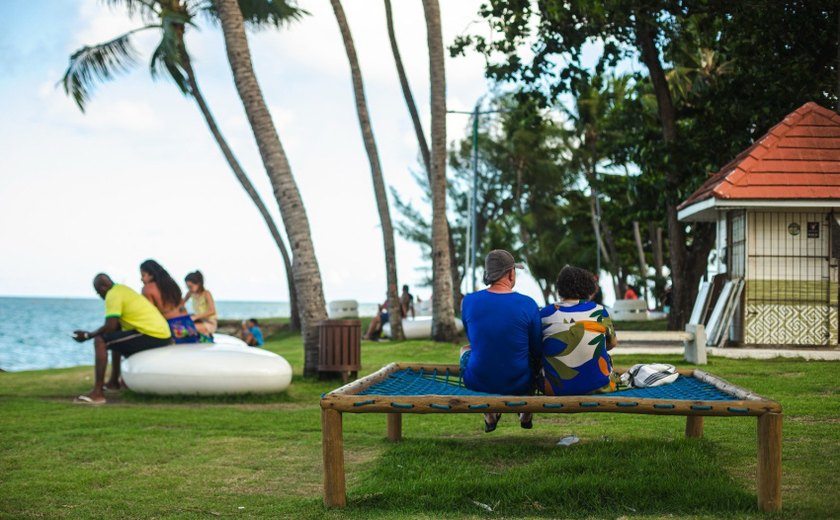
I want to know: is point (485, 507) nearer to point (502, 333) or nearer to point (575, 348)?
point (502, 333)

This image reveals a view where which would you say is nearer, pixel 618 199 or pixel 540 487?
pixel 540 487

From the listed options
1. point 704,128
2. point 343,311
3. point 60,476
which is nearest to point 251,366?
point 60,476

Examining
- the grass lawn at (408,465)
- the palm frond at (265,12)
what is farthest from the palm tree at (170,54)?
the grass lawn at (408,465)

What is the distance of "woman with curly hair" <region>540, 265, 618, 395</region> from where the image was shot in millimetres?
7441

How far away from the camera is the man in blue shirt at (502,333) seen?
7.41 m

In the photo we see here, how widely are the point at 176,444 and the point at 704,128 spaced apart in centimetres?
1765

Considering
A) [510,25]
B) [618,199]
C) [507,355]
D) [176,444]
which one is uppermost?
[510,25]

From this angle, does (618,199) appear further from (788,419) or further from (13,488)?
(13,488)

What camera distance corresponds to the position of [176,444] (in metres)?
9.62

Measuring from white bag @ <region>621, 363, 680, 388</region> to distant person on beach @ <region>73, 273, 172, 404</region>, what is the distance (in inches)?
290

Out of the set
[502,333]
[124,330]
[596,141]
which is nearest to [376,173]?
[124,330]

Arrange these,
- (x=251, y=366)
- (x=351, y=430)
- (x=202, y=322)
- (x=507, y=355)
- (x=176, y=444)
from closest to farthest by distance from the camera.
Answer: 1. (x=507, y=355)
2. (x=176, y=444)
3. (x=351, y=430)
4. (x=251, y=366)
5. (x=202, y=322)

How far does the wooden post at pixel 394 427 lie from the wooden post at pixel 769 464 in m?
3.84

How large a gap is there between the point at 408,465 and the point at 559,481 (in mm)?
1484
